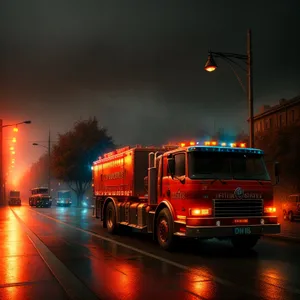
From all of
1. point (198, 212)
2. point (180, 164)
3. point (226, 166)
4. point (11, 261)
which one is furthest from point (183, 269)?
point (11, 261)

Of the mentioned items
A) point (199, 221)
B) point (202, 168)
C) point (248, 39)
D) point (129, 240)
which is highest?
point (248, 39)

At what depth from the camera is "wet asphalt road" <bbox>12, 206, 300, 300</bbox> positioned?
7.04m

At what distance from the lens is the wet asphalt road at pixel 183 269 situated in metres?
7.04

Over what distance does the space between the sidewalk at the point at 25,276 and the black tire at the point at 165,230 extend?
3385 millimetres

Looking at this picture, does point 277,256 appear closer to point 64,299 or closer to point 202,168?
point 202,168

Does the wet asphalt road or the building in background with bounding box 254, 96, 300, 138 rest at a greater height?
the building in background with bounding box 254, 96, 300, 138

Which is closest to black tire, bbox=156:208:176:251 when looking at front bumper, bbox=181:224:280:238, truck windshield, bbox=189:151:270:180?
front bumper, bbox=181:224:280:238

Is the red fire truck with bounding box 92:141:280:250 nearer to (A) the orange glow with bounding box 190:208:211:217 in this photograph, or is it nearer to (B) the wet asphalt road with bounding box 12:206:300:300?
(A) the orange glow with bounding box 190:208:211:217

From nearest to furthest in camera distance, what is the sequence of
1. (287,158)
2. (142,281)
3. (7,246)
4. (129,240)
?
(142,281), (7,246), (129,240), (287,158)

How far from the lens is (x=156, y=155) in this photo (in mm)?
13391

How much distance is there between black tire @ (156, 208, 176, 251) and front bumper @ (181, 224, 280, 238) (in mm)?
879

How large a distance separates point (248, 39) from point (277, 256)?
32.0 ft

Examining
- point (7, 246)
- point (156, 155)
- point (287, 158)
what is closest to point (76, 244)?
point (7, 246)

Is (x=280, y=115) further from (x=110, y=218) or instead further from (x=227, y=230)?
(x=227, y=230)
